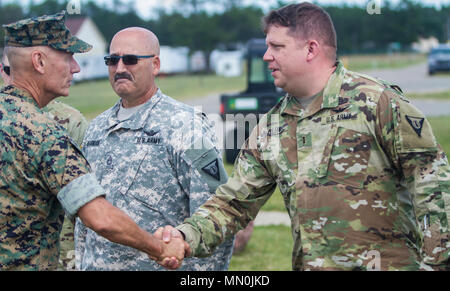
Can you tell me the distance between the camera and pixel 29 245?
9.18 feet

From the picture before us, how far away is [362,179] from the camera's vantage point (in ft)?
9.41

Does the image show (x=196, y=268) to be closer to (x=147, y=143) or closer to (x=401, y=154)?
(x=147, y=143)

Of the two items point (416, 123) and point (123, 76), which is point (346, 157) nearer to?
point (416, 123)

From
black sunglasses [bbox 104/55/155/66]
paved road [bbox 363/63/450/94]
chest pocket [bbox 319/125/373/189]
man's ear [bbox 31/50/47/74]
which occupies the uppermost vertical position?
man's ear [bbox 31/50/47/74]

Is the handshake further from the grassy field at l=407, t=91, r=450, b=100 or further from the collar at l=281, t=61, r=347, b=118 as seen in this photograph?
the grassy field at l=407, t=91, r=450, b=100

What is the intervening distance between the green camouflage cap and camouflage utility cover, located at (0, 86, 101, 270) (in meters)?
0.27

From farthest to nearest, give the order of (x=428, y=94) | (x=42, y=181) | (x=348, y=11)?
(x=348, y=11) → (x=428, y=94) → (x=42, y=181)

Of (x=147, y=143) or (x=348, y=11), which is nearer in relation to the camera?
(x=147, y=143)

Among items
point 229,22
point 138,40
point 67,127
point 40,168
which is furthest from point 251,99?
point 229,22

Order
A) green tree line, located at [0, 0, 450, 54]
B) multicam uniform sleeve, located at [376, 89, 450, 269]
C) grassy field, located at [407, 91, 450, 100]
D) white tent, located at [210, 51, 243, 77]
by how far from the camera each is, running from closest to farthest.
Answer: multicam uniform sleeve, located at [376, 89, 450, 269] → grassy field, located at [407, 91, 450, 100] → green tree line, located at [0, 0, 450, 54] → white tent, located at [210, 51, 243, 77]

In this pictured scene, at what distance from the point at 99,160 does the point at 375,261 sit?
186 centimetres

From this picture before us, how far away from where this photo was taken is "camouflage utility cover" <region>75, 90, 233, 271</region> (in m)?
3.61

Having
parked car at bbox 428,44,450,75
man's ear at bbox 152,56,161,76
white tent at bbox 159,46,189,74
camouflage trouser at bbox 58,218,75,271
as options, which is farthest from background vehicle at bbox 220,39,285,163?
white tent at bbox 159,46,189,74
